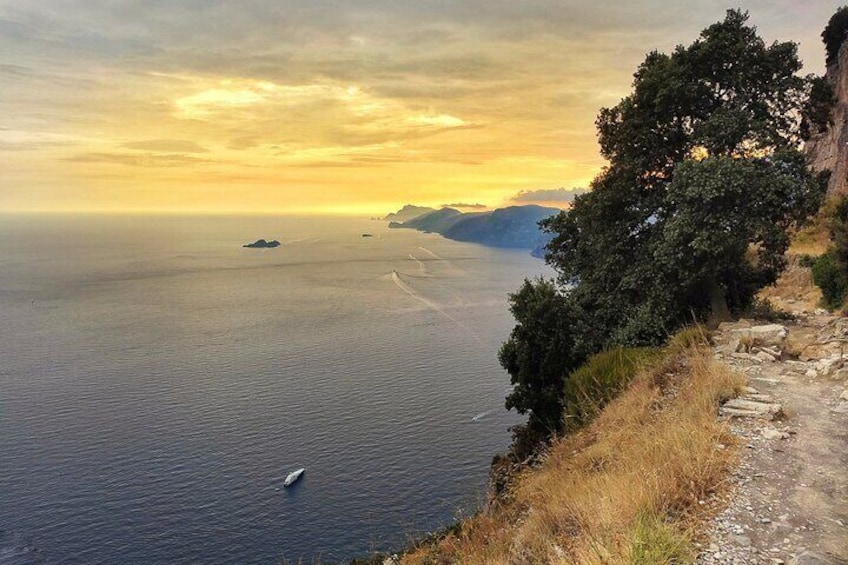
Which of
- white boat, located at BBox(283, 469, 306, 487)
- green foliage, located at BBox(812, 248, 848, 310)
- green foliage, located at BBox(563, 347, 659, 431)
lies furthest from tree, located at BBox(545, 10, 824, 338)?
white boat, located at BBox(283, 469, 306, 487)

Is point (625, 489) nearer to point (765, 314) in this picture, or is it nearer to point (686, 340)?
point (686, 340)

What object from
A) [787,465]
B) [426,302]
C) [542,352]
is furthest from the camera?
[426,302]

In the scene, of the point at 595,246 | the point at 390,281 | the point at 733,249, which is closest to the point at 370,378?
the point at 595,246

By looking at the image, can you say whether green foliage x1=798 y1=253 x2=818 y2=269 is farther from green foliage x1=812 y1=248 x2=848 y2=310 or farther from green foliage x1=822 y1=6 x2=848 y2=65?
green foliage x1=822 y1=6 x2=848 y2=65

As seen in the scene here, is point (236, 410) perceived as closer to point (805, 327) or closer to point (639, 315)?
point (639, 315)

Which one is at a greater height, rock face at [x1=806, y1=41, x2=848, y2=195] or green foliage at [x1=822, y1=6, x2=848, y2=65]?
green foliage at [x1=822, y1=6, x2=848, y2=65]

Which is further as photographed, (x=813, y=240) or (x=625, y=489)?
(x=813, y=240)

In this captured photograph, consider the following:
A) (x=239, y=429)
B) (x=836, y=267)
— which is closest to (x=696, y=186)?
(x=836, y=267)

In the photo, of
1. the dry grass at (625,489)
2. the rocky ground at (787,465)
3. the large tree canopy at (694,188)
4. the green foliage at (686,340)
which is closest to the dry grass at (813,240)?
the large tree canopy at (694,188)
